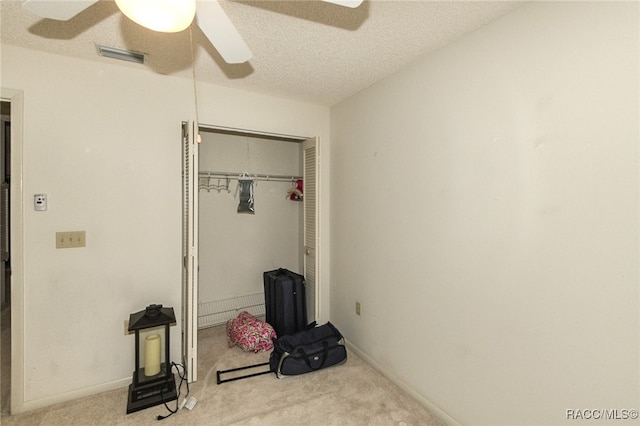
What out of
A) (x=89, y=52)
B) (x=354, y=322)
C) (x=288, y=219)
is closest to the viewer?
(x=89, y=52)

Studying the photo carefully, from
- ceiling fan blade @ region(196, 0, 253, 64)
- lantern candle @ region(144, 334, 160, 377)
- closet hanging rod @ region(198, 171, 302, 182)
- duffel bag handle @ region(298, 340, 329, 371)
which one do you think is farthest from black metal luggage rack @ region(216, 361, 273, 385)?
ceiling fan blade @ region(196, 0, 253, 64)

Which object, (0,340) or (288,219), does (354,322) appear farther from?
(0,340)

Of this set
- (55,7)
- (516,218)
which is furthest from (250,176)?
(516,218)

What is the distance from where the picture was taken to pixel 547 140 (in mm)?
1440

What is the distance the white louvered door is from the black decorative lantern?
4.20 ft

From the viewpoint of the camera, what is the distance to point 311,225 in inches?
121

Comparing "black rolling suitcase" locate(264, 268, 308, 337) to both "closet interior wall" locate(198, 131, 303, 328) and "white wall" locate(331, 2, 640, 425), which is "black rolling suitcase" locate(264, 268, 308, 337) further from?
"white wall" locate(331, 2, 640, 425)

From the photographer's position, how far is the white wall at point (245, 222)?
3389mm

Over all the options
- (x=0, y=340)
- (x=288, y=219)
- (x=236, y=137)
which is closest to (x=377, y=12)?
(x=236, y=137)

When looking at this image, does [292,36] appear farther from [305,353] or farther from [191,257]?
[305,353]

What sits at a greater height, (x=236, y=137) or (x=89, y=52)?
(x=89, y=52)

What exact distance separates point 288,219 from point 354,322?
1523 mm

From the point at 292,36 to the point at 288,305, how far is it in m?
2.30

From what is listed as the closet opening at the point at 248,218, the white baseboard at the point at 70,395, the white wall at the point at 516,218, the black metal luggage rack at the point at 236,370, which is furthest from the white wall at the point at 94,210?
the white wall at the point at 516,218
